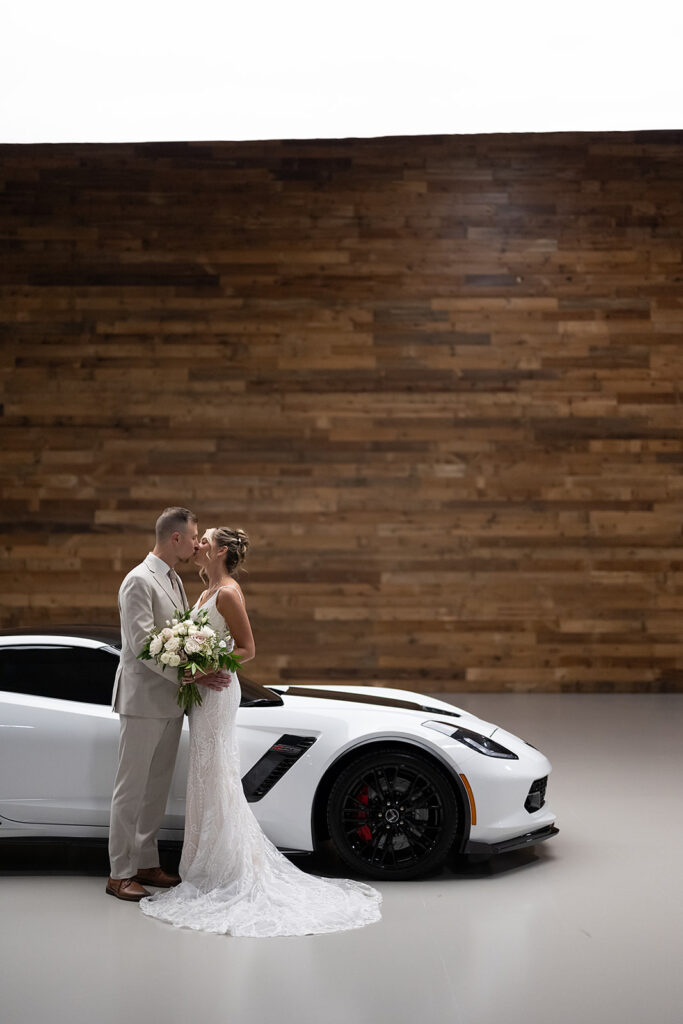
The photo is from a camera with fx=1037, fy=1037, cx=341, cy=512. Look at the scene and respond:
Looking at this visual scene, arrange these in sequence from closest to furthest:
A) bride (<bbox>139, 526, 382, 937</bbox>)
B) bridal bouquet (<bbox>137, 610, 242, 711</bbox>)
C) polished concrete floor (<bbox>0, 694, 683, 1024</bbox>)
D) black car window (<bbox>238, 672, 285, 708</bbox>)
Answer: polished concrete floor (<bbox>0, 694, 683, 1024</bbox>)
bride (<bbox>139, 526, 382, 937</bbox>)
bridal bouquet (<bbox>137, 610, 242, 711</bbox>)
black car window (<bbox>238, 672, 285, 708</bbox>)

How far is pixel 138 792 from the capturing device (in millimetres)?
4480

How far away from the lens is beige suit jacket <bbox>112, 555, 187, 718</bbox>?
14.7 ft

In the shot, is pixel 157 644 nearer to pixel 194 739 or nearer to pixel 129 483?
pixel 194 739

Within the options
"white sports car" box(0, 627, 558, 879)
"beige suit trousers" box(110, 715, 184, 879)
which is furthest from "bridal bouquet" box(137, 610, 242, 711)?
"white sports car" box(0, 627, 558, 879)

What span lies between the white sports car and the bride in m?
0.17

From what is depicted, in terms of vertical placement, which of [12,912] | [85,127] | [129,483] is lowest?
[12,912]

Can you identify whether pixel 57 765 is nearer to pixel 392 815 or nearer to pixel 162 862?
pixel 162 862

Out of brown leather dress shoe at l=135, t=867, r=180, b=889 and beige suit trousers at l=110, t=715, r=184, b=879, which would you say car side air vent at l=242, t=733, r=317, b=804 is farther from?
brown leather dress shoe at l=135, t=867, r=180, b=889

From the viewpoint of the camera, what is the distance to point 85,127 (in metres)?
6.79

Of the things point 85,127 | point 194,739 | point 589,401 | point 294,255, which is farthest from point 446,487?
point 194,739

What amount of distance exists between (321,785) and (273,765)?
235mm

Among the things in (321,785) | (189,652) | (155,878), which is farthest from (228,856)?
(189,652)

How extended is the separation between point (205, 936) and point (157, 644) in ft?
3.86

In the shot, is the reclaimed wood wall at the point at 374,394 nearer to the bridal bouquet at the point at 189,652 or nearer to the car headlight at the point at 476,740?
the car headlight at the point at 476,740
